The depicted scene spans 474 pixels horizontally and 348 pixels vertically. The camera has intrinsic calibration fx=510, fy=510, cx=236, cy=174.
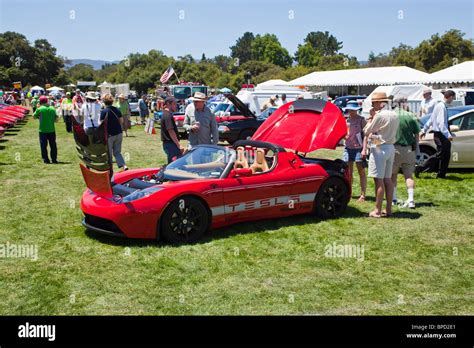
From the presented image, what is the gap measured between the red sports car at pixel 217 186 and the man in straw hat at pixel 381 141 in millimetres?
478

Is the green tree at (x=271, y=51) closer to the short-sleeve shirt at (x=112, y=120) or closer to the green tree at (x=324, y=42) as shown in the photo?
the green tree at (x=324, y=42)

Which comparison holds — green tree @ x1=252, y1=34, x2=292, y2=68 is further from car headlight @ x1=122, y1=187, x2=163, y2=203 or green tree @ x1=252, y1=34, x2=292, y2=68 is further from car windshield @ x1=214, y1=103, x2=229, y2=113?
car headlight @ x1=122, y1=187, x2=163, y2=203

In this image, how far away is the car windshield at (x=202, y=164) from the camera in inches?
281

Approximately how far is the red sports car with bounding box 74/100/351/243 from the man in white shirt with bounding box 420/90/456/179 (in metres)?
3.50

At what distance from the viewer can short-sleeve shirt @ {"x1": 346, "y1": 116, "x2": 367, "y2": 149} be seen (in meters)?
9.02

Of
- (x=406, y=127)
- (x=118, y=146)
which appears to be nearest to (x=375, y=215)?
(x=406, y=127)

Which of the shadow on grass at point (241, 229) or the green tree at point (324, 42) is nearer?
the shadow on grass at point (241, 229)

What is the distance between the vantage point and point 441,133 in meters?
11.0

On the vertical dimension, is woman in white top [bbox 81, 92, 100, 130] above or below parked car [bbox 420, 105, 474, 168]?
above

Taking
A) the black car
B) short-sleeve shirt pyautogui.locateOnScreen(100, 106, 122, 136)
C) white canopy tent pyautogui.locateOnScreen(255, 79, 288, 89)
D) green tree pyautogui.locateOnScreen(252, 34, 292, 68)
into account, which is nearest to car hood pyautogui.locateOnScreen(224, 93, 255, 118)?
the black car

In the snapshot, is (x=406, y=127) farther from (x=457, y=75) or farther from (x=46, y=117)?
(x=457, y=75)

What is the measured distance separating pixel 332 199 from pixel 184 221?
2.64m

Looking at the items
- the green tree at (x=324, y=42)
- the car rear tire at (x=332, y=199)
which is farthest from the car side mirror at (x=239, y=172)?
the green tree at (x=324, y=42)

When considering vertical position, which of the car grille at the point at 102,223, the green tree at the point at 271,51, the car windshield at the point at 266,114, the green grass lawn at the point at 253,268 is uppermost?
the green tree at the point at 271,51
